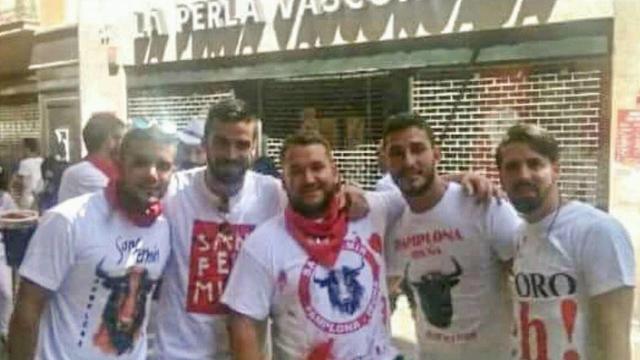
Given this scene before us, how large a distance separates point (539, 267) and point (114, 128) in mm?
2802

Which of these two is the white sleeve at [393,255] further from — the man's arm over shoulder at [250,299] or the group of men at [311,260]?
the man's arm over shoulder at [250,299]

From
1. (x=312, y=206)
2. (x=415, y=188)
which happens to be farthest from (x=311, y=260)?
(x=415, y=188)

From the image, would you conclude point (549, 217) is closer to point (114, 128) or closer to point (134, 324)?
point (134, 324)

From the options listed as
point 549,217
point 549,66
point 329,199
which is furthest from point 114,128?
point 549,66

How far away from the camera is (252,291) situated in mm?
2586

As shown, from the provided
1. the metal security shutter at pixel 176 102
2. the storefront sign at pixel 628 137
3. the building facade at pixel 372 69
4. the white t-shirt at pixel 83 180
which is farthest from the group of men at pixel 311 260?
the metal security shutter at pixel 176 102

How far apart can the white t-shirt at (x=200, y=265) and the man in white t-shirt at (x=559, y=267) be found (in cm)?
86

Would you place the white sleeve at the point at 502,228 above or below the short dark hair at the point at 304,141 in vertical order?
below

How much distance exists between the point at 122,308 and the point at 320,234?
73 centimetres

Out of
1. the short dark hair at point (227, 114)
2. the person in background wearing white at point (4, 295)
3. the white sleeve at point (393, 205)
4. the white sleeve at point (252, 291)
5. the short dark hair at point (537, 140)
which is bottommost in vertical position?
the person in background wearing white at point (4, 295)

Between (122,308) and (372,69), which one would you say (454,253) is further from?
(372,69)

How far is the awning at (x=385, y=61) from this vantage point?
753 centimetres

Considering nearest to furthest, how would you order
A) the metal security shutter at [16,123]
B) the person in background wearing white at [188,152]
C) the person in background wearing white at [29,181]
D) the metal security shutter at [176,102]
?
the person in background wearing white at [188,152] → the person in background wearing white at [29,181] → the metal security shutter at [176,102] → the metal security shutter at [16,123]

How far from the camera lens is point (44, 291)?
8.72 feet
